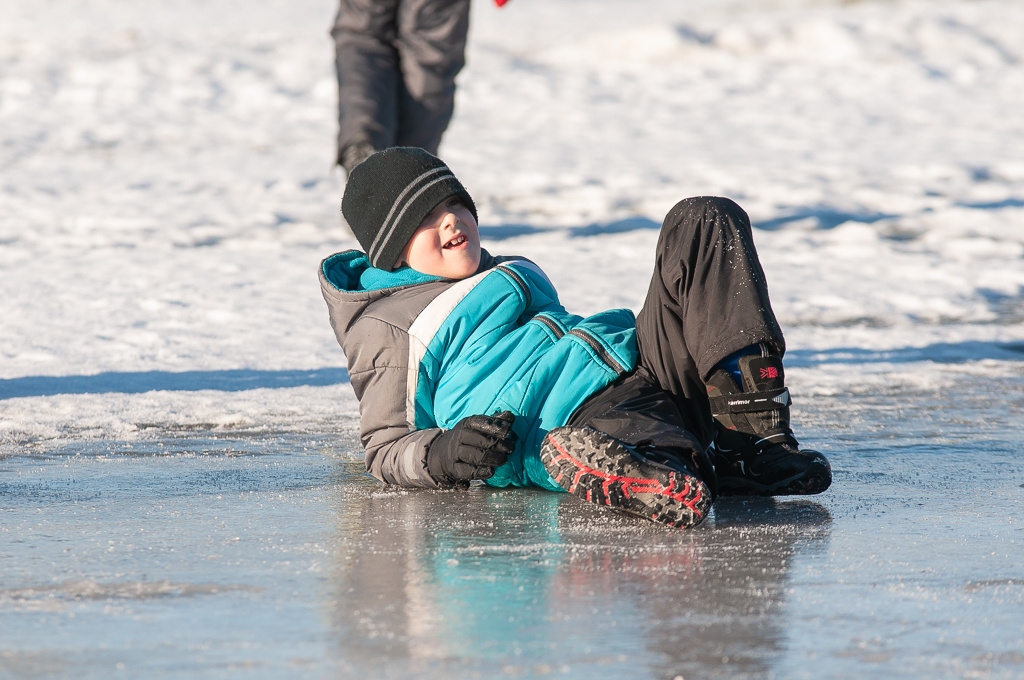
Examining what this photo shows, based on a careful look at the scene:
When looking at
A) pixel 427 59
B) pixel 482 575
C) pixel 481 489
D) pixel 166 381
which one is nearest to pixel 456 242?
pixel 481 489

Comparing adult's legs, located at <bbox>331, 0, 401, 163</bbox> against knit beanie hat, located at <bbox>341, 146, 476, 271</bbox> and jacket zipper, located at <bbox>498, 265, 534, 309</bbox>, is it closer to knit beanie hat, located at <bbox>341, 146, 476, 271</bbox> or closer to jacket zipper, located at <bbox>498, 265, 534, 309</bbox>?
knit beanie hat, located at <bbox>341, 146, 476, 271</bbox>

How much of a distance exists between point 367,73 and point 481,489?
3167mm

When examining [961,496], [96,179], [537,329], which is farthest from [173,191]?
[961,496]

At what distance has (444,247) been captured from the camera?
2939 millimetres

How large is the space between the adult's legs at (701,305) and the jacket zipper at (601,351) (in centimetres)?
6

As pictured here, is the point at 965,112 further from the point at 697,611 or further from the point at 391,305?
the point at 697,611

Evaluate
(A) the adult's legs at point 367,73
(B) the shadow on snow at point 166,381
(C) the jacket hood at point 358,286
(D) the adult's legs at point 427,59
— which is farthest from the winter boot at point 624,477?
(D) the adult's legs at point 427,59

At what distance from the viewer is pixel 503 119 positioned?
12031 mm

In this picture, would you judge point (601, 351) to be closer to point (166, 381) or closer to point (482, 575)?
point (482, 575)

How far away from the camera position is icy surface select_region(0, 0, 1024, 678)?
5.62ft

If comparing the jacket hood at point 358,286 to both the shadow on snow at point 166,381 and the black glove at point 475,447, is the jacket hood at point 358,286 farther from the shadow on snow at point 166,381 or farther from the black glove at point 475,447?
the shadow on snow at point 166,381

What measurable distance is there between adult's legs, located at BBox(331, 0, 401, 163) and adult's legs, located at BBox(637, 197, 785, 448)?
286cm

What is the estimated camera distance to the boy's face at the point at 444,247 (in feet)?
9.52

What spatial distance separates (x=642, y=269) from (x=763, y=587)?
4664 millimetres
